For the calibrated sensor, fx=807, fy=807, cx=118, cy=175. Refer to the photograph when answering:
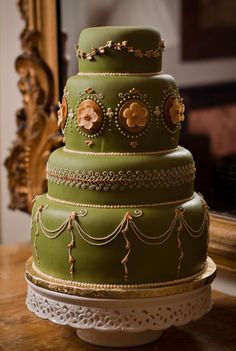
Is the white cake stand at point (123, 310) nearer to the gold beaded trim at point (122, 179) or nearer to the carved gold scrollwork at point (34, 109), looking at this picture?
the gold beaded trim at point (122, 179)

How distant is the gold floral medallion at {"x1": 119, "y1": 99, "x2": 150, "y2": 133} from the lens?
1.06m

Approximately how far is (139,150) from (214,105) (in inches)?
14.1

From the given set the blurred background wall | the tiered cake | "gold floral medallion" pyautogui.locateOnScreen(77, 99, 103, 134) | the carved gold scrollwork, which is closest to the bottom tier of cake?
the tiered cake

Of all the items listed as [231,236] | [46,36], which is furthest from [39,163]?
[231,236]

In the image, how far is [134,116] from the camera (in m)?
1.06

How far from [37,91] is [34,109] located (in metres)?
0.04

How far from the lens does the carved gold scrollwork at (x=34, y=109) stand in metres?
1.78

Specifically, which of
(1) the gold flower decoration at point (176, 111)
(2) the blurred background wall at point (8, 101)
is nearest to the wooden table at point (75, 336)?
(1) the gold flower decoration at point (176, 111)

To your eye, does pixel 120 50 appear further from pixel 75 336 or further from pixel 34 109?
pixel 34 109

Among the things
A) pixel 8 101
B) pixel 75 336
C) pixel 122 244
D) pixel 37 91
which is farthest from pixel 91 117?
pixel 8 101

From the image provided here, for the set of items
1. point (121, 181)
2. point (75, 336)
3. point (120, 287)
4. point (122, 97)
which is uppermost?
point (122, 97)

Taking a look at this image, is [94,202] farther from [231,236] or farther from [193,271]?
[231,236]

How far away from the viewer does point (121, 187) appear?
41.6 inches

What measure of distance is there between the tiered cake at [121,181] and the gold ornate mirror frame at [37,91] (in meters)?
0.67
